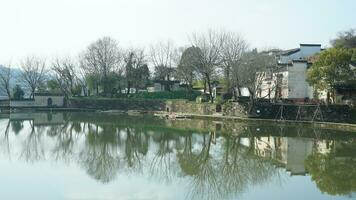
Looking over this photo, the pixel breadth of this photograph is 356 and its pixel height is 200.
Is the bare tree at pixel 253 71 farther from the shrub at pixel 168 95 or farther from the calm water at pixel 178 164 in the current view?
the shrub at pixel 168 95

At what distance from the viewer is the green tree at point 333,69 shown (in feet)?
124

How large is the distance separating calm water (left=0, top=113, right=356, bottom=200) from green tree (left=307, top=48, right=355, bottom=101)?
18.4 feet

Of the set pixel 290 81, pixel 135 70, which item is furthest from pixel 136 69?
pixel 290 81

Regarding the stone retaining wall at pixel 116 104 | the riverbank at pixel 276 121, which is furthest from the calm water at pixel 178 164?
the stone retaining wall at pixel 116 104

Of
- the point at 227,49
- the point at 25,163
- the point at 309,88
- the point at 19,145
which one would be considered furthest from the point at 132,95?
the point at 25,163

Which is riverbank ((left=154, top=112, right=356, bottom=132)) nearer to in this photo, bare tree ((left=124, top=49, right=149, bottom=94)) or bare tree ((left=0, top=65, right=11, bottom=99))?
bare tree ((left=124, top=49, right=149, bottom=94))

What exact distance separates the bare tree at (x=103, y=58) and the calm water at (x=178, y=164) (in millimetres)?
32903

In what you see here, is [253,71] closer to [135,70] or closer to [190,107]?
[190,107]

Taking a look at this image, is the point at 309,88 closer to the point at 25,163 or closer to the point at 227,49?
the point at 227,49

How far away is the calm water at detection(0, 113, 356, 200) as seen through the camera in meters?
15.2

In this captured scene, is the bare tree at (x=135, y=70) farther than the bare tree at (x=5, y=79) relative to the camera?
No

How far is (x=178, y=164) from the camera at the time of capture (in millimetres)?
21016

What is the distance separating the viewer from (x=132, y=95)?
65125mm

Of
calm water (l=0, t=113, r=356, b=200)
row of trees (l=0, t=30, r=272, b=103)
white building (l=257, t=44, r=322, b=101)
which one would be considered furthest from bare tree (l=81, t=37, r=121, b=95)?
calm water (l=0, t=113, r=356, b=200)
